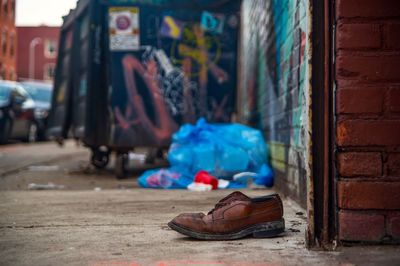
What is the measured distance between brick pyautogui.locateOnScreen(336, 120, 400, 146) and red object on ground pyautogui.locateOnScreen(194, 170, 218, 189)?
9.61ft

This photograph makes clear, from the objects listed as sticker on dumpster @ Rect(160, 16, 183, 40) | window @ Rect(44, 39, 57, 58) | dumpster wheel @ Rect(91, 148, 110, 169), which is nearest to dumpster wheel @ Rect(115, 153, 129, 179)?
dumpster wheel @ Rect(91, 148, 110, 169)

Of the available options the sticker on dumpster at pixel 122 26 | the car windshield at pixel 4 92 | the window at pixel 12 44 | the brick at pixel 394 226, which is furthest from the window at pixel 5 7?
the brick at pixel 394 226

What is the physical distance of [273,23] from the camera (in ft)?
17.7

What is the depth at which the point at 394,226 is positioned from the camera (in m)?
2.64

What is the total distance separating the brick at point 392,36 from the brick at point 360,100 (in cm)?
22

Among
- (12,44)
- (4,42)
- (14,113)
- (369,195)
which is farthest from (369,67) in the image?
(12,44)

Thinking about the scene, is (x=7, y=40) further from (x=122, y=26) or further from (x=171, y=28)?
(x=171, y=28)

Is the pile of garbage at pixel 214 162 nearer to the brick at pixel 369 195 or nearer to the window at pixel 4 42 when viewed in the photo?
the brick at pixel 369 195

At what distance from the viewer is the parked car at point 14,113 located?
47.9ft

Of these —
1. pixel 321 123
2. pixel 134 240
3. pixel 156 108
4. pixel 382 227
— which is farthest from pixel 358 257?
pixel 156 108

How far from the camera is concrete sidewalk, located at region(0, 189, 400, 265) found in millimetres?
2457

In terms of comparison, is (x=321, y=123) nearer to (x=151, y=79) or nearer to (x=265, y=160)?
(x=265, y=160)

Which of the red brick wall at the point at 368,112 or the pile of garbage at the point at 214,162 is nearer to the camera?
the red brick wall at the point at 368,112

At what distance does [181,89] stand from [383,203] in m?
4.52
